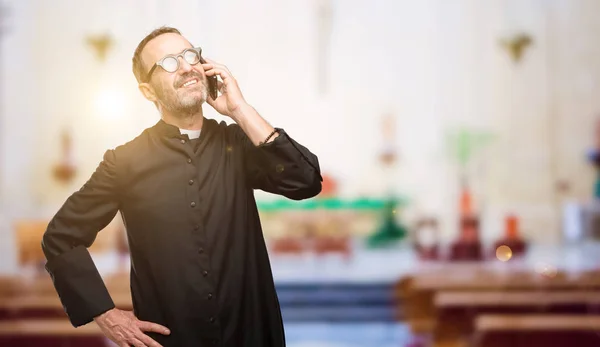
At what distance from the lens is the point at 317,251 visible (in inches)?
407

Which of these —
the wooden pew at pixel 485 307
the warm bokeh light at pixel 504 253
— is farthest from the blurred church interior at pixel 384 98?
the wooden pew at pixel 485 307

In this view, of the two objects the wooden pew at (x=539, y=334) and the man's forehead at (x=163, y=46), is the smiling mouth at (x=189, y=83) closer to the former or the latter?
the man's forehead at (x=163, y=46)

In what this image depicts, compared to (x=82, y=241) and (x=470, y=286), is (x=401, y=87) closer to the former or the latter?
(x=470, y=286)

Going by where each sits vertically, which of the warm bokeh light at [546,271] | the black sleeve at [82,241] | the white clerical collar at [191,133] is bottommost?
the warm bokeh light at [546,271]

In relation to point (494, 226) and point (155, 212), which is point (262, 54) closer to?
point (494, 226)

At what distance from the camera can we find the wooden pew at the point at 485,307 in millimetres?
4278

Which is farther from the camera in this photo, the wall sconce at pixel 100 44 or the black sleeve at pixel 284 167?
the wall sconce at pixel 100 44

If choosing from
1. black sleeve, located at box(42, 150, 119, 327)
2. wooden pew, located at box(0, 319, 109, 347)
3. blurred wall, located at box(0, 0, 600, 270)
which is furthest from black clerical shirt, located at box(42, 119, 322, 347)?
blurred wall, located at box(0, 0, 600, 270)

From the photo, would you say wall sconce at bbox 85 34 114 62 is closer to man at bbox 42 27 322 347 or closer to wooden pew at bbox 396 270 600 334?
wooden pew at bbox 396 270 600 334

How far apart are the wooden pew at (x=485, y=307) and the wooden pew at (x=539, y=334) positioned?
74 centimetres

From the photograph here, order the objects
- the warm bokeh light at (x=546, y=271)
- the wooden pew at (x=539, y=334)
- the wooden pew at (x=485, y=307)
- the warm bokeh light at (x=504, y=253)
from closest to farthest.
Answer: the wooden pew at (x=539, y=334) < the wooden pew at (x=485, y=307) < the warm bokeh light at (x=546, y=271) < the warm bokeh light at (x=504, y=253)

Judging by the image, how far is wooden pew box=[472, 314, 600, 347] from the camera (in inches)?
132

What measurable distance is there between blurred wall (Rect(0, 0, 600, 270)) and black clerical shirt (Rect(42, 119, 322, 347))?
10.8 m

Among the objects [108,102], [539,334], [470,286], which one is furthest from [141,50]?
[108,102]
